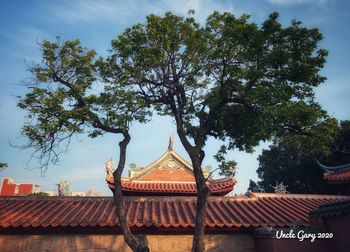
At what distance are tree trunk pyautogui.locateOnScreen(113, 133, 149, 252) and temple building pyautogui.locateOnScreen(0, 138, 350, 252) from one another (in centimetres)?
172

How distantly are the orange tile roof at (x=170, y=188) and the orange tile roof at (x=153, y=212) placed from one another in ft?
11.5

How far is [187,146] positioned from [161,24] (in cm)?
303

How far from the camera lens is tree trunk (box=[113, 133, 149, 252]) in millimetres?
5148

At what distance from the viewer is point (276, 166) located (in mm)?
33438

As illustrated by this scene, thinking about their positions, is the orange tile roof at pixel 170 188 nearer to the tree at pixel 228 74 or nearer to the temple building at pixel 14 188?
the tree at pixel 228 74

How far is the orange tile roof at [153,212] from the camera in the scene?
23.7 ft

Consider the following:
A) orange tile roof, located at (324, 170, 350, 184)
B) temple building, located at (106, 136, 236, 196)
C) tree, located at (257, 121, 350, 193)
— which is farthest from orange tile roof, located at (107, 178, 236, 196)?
tree, located at (257, 121, 350, 193)

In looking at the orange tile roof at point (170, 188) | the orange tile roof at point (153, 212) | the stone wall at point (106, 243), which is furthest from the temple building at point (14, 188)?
the stone wall at point (106, 243)

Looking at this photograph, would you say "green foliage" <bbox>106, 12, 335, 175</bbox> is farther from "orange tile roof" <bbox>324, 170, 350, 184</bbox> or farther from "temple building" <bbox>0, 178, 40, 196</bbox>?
"temple building" <bbox>0, 178, 40, 196</bbox>

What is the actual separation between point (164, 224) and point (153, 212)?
115 centimetres

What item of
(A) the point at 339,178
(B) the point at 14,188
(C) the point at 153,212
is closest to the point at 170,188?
(C) the point at 153,212

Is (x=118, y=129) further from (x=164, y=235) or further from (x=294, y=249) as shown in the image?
(x=294, y=249)

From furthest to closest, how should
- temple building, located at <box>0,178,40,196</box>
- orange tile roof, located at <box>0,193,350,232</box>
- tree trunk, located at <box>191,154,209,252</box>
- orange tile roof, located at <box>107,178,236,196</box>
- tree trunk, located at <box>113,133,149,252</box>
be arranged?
temple building, located at <box>0,178,40,196</box> < orange tile roof, located at <box>107,178,236,196</box> < orange tile roof, located at <box>0,193,350,232</box> < tree trunk, located at <box>191,154,209,252</box> < tree trunk, located at <box>113,133,149,252</box>

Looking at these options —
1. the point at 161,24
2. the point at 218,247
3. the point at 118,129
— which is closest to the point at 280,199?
the point at 218,247
